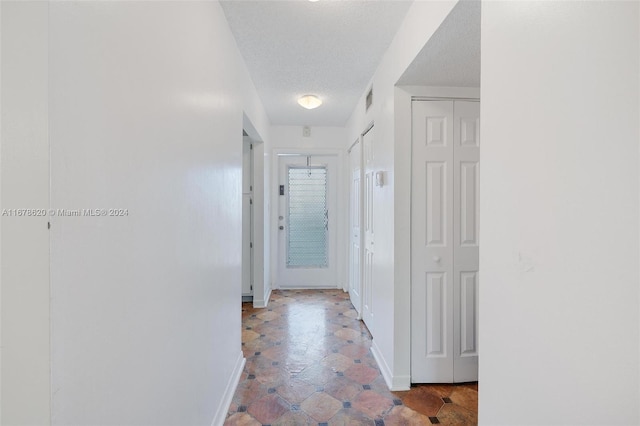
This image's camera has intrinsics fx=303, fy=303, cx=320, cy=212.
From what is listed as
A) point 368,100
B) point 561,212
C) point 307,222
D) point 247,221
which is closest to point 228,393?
point 561,212

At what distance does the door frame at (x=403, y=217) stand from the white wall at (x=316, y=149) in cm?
226

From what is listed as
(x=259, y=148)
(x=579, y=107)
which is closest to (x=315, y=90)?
(x=259, y=148)

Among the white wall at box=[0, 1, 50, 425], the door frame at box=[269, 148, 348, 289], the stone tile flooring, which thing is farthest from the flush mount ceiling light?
the white wall at box=[0, 1, 50, 425]

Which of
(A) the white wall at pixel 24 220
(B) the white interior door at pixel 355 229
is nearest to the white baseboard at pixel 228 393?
(A) the white wall at pixel 24 220

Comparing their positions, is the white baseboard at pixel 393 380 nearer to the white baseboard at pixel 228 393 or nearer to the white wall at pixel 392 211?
the white wall at pixel 392 211

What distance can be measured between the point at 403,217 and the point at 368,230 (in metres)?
1.02

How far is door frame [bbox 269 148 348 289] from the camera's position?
173 inches

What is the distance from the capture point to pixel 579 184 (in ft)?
2.26

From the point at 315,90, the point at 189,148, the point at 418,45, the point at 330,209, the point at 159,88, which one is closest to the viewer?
the point at 159,88

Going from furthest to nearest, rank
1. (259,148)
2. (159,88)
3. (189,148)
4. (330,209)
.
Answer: (330,209) → (259,148) → (189,148) → (159,88)

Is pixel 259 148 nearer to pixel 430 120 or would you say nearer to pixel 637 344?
pixel 430 120

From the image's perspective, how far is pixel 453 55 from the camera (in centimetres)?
168

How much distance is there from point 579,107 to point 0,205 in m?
1.19

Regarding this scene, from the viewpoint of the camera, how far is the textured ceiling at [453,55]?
1341 millimetres
